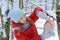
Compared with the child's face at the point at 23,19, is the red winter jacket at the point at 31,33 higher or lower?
lower

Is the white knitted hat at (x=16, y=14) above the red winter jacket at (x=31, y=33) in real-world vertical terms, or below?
above

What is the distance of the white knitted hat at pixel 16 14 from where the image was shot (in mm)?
895

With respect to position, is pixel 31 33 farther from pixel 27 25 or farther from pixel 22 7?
pixel 22 7

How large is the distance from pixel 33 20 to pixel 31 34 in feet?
0.28

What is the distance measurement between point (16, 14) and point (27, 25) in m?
0.10

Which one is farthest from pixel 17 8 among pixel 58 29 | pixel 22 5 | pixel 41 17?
pixel 58 29

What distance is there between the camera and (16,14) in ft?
2.93

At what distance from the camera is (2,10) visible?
982 millimetres

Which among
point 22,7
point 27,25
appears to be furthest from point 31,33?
point 22,7

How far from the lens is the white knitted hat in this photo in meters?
0.90

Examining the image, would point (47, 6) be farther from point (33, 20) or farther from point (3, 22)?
point (3, 22)

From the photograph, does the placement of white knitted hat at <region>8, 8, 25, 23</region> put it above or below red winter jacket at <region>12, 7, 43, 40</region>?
above

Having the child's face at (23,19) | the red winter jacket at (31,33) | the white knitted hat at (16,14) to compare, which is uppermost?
the white knitted hat at (16,14)

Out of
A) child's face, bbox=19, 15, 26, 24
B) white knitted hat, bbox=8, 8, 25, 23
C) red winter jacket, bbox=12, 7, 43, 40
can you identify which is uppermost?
white knitted hat, bbox=8, 8, 25, 23
